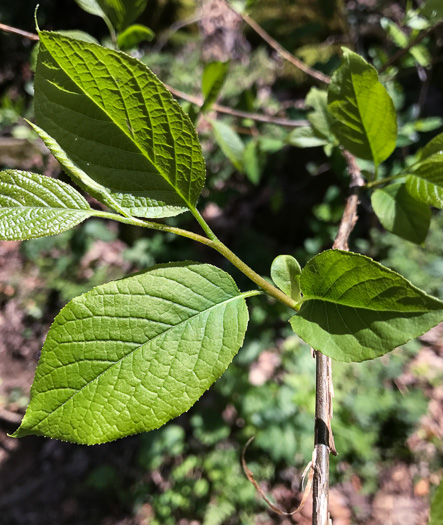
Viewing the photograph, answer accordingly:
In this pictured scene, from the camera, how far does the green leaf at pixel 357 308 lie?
0.36 m

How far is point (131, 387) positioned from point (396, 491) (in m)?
2.83

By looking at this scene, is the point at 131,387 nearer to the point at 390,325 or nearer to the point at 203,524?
the point at 390,325

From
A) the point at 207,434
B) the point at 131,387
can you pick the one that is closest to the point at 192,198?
the point at 131,387

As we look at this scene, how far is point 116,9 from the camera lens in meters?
0.75

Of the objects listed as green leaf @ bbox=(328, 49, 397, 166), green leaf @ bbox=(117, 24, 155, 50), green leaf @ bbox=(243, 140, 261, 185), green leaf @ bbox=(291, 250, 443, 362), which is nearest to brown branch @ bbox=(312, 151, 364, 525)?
green leaf @ bbox=(291, 250, 443, 362)

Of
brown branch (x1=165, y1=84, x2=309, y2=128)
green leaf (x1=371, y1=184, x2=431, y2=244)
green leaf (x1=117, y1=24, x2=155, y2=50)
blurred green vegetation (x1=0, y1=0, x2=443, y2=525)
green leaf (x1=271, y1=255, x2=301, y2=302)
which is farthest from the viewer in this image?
blurred green vegetation (x1=0, y1=0, x2=443, y2=525)

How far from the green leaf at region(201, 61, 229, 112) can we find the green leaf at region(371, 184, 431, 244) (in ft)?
1.59

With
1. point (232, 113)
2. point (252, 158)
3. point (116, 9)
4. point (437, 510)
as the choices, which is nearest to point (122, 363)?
point (437, 510)

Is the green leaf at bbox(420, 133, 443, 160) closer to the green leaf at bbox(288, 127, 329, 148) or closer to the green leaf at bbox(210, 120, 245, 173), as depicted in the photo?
the green leaf at bbox(288, 127, 329, 148)

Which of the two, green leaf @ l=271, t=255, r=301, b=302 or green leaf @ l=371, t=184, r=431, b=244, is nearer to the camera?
green leaf @ l=271, t=255, r=301, b=302

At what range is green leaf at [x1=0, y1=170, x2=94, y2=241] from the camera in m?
0.43

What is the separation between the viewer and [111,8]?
0.75 meters

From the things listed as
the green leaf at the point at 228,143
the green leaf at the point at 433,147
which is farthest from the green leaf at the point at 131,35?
the green leaf at the point at 433,147

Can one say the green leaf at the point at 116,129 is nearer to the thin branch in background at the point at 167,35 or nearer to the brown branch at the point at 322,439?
the brown branch at the point at 322,439
